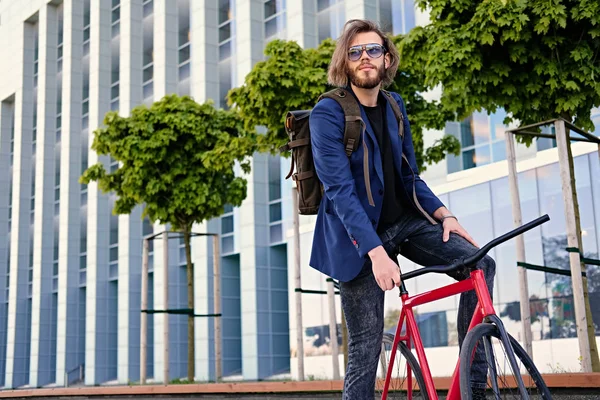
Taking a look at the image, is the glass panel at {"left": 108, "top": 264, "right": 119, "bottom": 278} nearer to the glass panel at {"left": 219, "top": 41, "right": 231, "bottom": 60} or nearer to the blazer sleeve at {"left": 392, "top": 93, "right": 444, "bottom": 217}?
the glass panel at {"left": 219, "top": 41, "right": 231, "bottom": 60}

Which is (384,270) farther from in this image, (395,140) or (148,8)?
(148,8)

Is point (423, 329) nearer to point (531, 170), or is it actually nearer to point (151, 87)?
point (531, 170)

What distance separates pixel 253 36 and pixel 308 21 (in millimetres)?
2742

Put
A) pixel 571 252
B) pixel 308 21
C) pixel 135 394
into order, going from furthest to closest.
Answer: pixel 308 21 → pixel 135 394 → pixel 571 252

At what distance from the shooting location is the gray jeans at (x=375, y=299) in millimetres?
3428

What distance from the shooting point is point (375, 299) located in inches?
139

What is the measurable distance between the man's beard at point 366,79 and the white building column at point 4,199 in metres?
41.9

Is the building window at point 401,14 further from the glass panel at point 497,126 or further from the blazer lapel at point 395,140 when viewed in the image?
the blazer lapel at point 395,140

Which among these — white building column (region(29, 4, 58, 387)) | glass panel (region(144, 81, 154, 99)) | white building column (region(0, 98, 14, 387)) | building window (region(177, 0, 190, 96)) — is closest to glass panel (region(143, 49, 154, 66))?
glass panel (region(144, 81, 154, 99))

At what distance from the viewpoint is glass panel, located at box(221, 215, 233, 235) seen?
2839 cm

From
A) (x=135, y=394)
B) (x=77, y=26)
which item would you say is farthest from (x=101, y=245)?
(x=135, y=394)

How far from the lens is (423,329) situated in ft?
70.7

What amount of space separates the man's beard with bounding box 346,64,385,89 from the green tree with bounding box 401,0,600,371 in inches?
163

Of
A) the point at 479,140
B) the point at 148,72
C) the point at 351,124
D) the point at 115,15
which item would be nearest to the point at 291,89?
the point at 351,124
